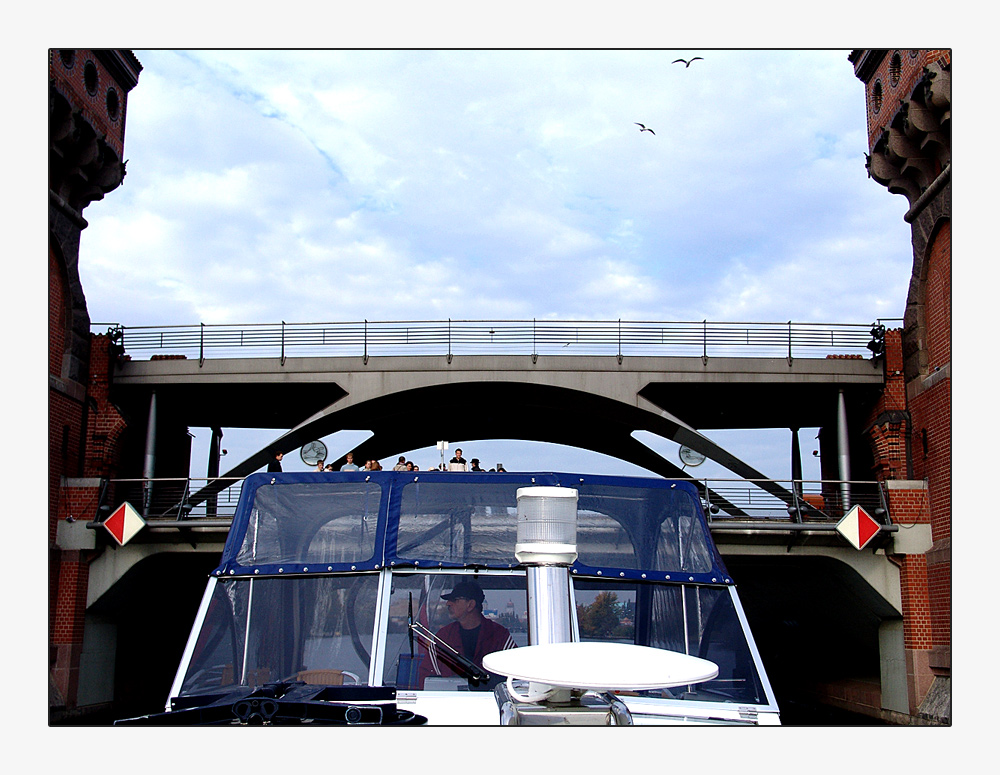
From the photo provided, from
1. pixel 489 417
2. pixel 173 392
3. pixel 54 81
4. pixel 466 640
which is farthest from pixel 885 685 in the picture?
pixel 54 81

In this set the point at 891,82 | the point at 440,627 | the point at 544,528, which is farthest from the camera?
the point at 891,82

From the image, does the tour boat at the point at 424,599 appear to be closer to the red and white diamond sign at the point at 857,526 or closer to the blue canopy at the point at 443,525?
the blue canopy at the point at 443,525

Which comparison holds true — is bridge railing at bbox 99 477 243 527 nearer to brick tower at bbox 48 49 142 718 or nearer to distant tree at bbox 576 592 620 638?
brick tower at bbox 48 49 142 718

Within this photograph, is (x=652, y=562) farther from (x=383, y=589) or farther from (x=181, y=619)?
(x=181, y=619)

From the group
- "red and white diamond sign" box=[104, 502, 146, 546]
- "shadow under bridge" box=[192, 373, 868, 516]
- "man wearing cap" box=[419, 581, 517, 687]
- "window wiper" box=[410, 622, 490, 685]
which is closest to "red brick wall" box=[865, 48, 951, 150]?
"shadow under bridge" box=[192, 373, 868, 516]

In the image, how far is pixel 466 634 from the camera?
4988mm

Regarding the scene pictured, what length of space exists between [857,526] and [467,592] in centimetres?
1391

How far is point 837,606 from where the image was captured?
20125 mm

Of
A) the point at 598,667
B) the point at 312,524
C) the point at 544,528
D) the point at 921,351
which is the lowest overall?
the point at 598,667

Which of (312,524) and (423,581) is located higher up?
(312,524)

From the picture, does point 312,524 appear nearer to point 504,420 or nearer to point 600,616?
point 600,616

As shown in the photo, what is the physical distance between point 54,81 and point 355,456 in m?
11.1

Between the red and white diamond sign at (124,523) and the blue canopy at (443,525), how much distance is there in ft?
42.5

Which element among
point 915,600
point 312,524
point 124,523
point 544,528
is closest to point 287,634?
point 312,524
